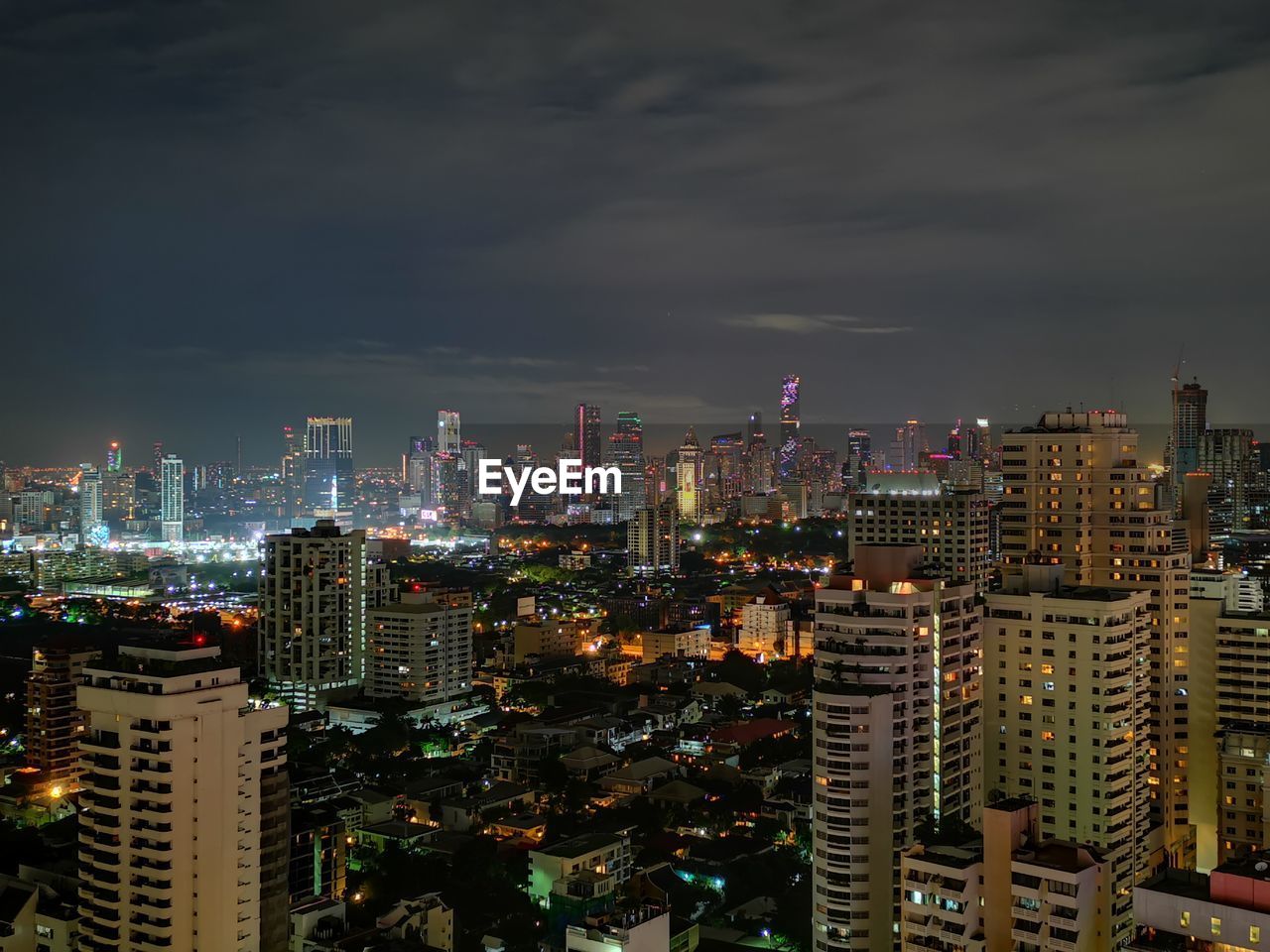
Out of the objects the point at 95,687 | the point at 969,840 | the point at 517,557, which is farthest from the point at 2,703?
the point at 517,557

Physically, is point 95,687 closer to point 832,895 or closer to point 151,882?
point 151,882

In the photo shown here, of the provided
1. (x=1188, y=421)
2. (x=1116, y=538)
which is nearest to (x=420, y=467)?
(x=1188, y=421)

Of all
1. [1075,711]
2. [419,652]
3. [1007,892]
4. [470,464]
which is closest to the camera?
[1007,892]

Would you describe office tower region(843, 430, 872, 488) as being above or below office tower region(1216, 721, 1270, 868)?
above

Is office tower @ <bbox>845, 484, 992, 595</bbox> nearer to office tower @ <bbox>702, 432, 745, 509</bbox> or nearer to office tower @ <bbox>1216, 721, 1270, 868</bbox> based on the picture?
office tower @ <bbox>1216, 721, 1270, 868</bbox>

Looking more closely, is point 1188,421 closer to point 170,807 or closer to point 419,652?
point 419,652

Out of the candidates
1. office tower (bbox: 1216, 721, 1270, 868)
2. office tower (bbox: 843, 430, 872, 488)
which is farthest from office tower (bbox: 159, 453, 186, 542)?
office tower (bbox: 1216, 721, 1270, 868)

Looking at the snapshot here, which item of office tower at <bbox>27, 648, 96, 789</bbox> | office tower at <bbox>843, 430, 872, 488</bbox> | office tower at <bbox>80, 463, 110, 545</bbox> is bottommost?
office tower at <bbox>27, 648, 96, 789</bbox>
